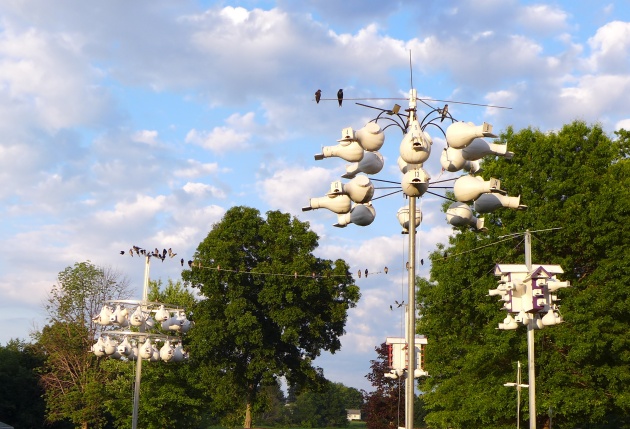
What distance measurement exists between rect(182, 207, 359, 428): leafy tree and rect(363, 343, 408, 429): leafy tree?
7807mm

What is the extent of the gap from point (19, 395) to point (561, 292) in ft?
146

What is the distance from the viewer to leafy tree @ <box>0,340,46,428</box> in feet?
207

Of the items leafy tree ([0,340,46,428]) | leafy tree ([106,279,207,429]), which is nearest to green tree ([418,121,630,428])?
leafy tree ([106,279,207,429])

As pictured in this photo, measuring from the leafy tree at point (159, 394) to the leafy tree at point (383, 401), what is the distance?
1226cm

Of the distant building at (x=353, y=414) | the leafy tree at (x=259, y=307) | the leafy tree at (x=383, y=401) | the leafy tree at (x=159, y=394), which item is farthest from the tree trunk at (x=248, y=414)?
the distant building at (x=353, y=414)

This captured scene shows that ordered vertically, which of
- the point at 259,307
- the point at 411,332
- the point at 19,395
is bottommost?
the point at 19,395

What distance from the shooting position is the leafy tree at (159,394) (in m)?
52.6

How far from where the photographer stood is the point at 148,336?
2577 centimetres

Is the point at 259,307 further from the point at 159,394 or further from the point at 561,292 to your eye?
the point at 561,292

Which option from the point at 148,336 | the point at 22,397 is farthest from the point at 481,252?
the point at 22,397

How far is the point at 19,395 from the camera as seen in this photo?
210 ft

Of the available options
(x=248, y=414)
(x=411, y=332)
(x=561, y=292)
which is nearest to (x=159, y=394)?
(x=248, y=414)

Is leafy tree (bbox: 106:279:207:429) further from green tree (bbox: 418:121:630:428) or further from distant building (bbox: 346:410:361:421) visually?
distant building (bbox: 346:410:361:421)

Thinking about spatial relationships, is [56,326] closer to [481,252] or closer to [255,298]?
[255,298]
